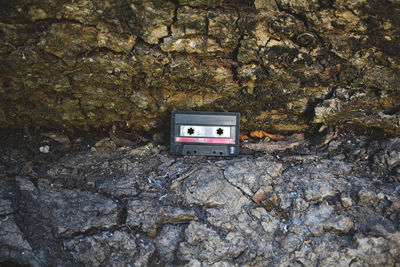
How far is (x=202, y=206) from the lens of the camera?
2078 mm

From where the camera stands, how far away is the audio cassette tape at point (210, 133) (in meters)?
2.42

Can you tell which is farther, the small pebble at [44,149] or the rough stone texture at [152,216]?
the small pebble at [44,149]

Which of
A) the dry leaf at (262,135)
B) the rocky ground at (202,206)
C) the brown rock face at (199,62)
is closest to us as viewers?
the rocky ground at (202,206)

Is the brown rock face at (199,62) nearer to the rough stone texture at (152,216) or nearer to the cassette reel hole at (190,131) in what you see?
the cassette reel hole at (190,131)

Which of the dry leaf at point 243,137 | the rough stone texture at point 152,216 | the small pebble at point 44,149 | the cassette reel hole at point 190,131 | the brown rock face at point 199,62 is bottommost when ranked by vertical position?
the rough stone texture at point 152,216

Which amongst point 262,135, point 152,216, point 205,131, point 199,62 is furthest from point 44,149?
point 262,135

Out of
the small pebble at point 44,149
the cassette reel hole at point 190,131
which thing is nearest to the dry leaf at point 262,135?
the cassette reel hole at point 190,131

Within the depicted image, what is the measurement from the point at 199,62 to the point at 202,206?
1018 mm

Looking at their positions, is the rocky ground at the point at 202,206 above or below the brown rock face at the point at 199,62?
below

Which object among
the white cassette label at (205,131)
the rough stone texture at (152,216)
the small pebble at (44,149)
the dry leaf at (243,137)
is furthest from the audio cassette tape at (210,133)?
the small pebble at (44,149)

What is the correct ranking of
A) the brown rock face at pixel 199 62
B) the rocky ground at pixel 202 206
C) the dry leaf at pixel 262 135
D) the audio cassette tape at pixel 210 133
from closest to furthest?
the rocky ground at pixel 202 206, the brown rock face at pixel 199 62, the audio cassette tape at pixel 210 133, the dry leaf at pixel 262 135

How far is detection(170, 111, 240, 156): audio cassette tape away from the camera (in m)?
2.42

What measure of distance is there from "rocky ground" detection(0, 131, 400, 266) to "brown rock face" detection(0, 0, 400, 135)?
29 centimetres

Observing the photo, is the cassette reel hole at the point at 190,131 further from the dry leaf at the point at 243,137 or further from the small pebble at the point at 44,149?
the small pebble at the point at 44,149
